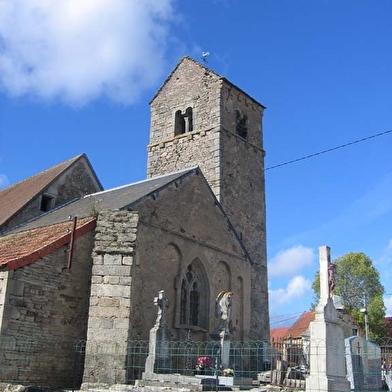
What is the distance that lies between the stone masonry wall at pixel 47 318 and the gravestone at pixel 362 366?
8384 millimetres

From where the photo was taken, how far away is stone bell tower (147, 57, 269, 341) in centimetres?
2447

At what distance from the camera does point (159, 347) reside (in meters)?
13.2

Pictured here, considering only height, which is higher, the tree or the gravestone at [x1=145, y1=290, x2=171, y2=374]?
the tree

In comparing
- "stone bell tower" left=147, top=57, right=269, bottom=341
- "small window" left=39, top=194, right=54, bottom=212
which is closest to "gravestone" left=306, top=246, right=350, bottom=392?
"stone bell tower" left=147, top=57, right=269, bottom=341

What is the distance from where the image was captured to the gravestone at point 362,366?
647 inches

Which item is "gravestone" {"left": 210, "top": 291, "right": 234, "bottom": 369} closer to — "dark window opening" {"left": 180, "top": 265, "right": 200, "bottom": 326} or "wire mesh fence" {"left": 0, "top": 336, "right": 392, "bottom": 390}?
"wire mesh fence" {"left": 0, "top": 336, "right": 392, "bottom": 390}

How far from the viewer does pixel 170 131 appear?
27.1 metres

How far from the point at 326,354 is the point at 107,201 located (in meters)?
9.44

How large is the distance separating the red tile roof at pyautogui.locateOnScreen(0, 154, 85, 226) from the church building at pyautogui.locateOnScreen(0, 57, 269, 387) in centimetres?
10

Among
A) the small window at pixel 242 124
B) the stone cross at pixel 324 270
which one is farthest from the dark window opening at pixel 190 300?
the small window at pixel 242 124

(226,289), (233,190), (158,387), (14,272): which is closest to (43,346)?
(14,272)

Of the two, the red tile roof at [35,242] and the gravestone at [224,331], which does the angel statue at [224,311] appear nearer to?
the gravestone at [224,331]

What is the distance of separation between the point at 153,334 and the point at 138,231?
2.99 m

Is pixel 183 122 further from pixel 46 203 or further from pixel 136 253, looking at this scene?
pixel 136 253
